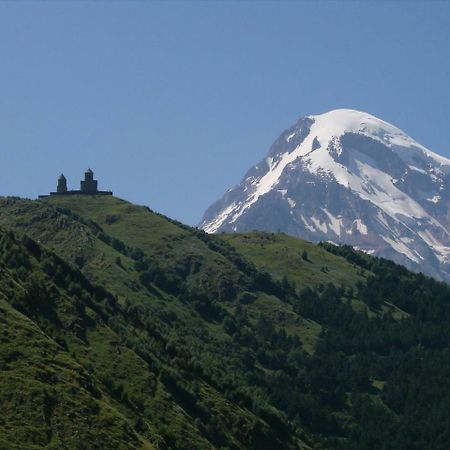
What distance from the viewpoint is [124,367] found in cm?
16900

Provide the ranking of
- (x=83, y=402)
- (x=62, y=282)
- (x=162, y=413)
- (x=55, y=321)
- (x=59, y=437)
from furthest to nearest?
1. (x=62, y=282)
2. (x=55, y=321)
3. (x=162, y=413)
4. (x=83, y=402)
5. (x=59, y=437)

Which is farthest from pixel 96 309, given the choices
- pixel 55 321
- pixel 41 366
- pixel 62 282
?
pixel 41 366

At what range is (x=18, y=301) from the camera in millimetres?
164625

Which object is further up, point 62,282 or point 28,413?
point 62,282

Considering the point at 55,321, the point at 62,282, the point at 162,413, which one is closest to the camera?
the point at 162,413

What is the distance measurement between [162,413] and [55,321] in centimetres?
2269

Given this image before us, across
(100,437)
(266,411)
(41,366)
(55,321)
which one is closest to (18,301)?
(55,321)

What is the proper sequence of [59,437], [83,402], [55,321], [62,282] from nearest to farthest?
1. [59,437]
2. [83,402]
3. [55,321]
4. [62,282]

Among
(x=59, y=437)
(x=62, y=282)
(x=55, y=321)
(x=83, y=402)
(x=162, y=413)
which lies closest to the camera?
(x=59, y=437)

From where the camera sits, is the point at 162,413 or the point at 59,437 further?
the point at 162,413

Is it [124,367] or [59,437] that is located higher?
[124,367]

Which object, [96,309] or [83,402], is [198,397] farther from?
[83,402]

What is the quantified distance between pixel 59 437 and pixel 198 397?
55.2m

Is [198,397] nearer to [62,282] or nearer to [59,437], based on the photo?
[62,282]
